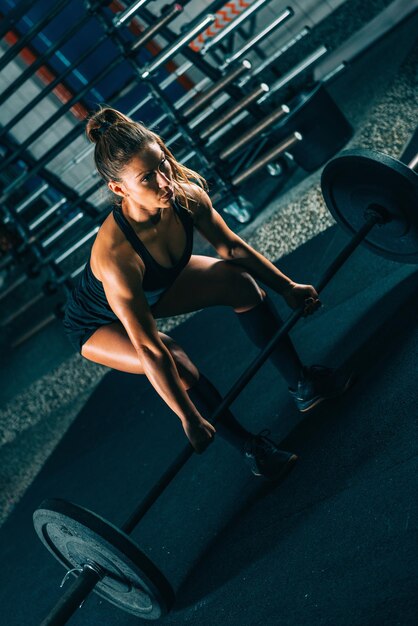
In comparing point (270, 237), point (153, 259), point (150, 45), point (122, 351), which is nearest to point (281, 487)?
point (122, 351)

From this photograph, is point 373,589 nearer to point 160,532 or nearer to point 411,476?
point 411,476

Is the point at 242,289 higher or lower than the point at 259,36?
lower

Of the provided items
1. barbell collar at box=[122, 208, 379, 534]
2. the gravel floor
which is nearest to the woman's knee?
barbell collar at box=[122, 208, 379, 534]

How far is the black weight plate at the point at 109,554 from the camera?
5.21 feet

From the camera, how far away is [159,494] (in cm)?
176

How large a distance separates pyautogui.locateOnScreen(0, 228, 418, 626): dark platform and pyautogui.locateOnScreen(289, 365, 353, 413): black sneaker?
0.04 meters

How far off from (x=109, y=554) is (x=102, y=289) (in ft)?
2.20

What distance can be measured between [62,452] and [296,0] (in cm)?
242

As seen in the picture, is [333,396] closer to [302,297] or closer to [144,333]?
[302,297]

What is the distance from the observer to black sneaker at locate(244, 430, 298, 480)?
1.98 metres

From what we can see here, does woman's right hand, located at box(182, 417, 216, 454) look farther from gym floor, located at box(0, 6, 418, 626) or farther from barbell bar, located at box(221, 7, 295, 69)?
barbell bar, located at box(221, 7, 295, 69)

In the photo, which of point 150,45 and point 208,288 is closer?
point 208,288

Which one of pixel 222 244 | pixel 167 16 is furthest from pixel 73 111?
pixel 222 244

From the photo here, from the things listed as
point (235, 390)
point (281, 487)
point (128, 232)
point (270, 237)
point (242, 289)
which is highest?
point (128, 232)
